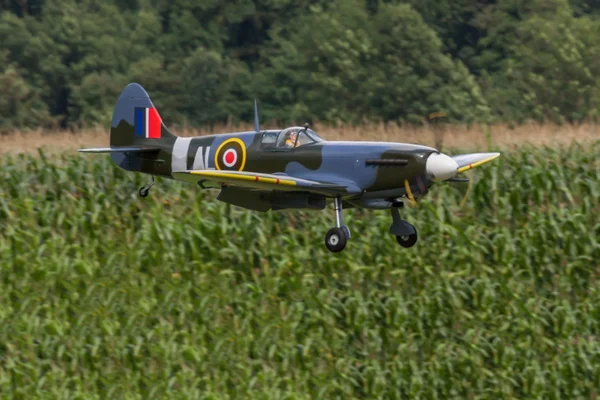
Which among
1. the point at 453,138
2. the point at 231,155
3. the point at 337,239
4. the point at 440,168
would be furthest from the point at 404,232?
the point at 453,138

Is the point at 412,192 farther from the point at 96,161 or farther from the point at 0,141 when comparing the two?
the point at 0,141

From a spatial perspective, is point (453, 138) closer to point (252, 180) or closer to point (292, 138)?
point (292, 138)

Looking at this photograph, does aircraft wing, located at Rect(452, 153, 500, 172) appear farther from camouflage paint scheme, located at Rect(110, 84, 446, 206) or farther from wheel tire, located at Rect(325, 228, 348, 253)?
wheel tire, located at Rect(325, 228, 348, 253)

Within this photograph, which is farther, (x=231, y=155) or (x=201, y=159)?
(x=201, y=159)

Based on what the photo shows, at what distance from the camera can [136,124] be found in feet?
44.8

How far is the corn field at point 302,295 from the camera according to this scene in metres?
21.6

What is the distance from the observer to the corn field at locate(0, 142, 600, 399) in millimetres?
21578

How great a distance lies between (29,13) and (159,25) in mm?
8665

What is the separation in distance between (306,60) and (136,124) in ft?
145

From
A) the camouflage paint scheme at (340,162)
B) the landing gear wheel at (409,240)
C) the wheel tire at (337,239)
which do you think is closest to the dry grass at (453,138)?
the camouflage paint scheme at (340,162)

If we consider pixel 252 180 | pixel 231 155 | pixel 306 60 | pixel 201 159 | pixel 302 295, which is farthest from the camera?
pixel 306 60

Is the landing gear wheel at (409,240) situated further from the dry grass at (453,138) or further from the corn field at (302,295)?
the dry grass at (453,138)

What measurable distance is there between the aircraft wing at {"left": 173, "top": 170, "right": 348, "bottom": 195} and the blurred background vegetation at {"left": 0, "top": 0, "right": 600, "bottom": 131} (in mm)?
40275

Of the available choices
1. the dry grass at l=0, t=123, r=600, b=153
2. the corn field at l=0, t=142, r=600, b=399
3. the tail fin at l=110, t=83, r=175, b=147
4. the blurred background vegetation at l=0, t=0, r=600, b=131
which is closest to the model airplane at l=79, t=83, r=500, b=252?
the tail fin at l=110, t=83, r=175, b=147
